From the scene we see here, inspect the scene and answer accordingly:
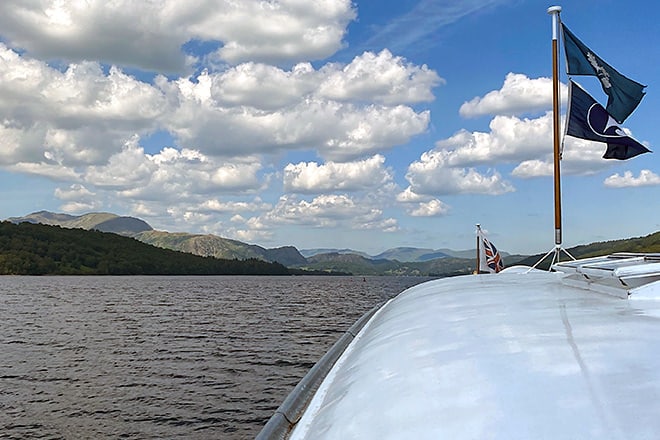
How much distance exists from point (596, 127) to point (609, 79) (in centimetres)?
124

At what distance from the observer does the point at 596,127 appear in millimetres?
11258

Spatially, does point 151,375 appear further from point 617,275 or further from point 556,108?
point 617,275

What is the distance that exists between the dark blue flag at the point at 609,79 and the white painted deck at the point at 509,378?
7.57 metres

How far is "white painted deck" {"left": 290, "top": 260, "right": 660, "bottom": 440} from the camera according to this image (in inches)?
105

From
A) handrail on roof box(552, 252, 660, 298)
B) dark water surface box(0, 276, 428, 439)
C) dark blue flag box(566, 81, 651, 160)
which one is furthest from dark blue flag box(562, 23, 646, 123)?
dark water surface box(0, 276, 428, 439)

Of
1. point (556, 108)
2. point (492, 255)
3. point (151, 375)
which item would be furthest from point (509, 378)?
point (492, 255)

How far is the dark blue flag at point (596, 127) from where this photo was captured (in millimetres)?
11180

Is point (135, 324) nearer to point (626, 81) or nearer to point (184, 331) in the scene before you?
point (184, 331)

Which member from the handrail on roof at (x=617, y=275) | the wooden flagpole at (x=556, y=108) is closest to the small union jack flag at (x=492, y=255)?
the wooden flagpole at (x=556, y=108)

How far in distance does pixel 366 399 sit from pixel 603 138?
9490mm

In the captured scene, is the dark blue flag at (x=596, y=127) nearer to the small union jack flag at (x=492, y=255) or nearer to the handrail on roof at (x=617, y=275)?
the handrail on roof at (x=617, y=275)

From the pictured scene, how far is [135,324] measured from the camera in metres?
48.6

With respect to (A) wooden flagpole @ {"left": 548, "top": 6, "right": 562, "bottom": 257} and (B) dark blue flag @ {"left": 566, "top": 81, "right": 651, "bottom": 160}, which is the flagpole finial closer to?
(A) wooden flagpole @ {"left": 548, "top": 6, "right": 562, "bottom": 257}

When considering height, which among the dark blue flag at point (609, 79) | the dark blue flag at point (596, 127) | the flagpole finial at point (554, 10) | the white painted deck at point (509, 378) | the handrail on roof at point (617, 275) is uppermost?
the flagpole finial at point (554, 10)
